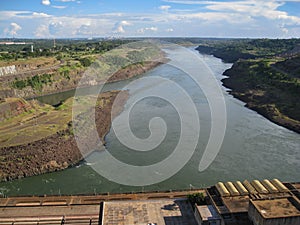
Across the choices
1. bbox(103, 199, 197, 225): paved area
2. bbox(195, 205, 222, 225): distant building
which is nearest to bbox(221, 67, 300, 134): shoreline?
bbox(103, 199, 197, 225): paved area

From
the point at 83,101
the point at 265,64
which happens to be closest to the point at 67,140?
the point at 83,101

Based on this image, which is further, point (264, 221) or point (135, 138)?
point (135, 138)

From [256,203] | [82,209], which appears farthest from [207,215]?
[82,209]

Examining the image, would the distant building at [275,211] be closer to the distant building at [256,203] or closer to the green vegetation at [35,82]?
the distant building at [256,203]

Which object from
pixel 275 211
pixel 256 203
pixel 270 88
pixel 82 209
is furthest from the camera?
pixel 270 88

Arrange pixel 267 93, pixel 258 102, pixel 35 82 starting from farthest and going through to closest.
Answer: pixel 35 82, pixel 267 93, pixel 258 102

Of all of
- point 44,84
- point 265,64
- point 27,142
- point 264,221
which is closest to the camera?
point 264,221

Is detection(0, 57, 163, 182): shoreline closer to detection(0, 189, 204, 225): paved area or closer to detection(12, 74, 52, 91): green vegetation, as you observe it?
detection(0, 189, 204, 225): paved area

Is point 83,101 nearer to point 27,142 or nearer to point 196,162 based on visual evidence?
point 27,142

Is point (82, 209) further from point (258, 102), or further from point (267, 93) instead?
point (267, 93)
